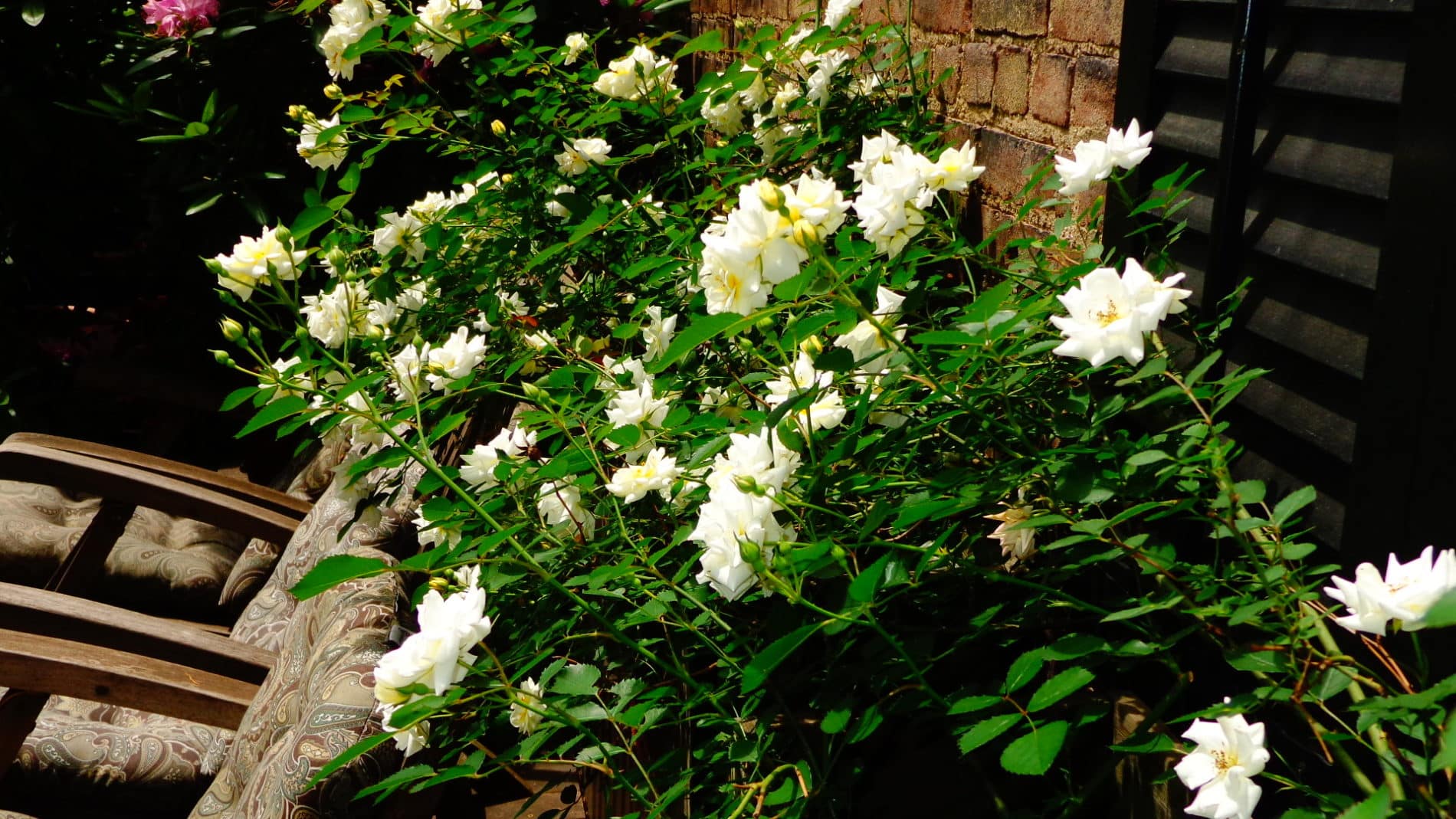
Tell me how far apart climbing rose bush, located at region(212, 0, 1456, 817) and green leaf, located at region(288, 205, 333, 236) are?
106mm

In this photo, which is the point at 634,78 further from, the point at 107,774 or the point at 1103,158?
the point at 107,774

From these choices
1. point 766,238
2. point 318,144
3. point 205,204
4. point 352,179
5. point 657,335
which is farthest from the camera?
point 205,204

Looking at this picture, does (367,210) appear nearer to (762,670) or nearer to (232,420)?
(232,420)

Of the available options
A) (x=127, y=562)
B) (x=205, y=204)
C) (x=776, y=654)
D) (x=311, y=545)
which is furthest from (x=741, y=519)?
(x=205, y=204)

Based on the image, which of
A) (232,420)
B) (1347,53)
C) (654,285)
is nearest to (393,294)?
(654,285)

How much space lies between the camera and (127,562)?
283 cm

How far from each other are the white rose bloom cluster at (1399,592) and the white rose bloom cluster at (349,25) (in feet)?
4.93

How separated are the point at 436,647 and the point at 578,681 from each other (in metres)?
0.15

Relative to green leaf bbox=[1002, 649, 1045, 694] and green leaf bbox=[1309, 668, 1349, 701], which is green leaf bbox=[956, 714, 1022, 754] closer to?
green leaf bbox=[1002, 649, 1045, 694]

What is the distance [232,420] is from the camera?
368cm

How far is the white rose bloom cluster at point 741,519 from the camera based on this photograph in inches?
31.7

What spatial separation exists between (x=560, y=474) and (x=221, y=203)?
2.74m

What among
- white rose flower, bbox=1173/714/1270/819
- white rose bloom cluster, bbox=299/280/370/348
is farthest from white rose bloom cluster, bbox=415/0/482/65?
white rose flower, bbox=1173/714/1270/819

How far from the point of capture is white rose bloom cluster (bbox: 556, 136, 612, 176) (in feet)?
5.49
